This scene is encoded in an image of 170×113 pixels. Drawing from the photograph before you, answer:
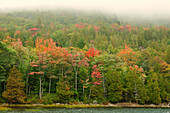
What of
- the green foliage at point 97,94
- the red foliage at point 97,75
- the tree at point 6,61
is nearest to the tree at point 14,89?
the tree at point 6,61

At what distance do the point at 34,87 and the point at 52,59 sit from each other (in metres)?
9.38

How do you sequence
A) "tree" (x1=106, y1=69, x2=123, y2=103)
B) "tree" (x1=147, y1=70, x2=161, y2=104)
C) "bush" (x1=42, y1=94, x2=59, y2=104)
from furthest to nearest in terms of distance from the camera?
"tree" (x1=147, y1=70, x2=161, y2=104), "tree" (x1=106, y1=69, x2=123, y2=103), "bush" (x1=42, y1=94, x2=59, y2=104)

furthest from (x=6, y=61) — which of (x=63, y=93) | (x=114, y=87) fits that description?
(x=114, y=87)

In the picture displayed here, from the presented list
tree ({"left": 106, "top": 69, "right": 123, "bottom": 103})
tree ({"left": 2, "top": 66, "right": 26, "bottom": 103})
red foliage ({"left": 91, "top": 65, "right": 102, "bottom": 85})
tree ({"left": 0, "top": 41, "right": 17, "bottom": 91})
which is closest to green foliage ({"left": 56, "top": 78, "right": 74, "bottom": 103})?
red foliage ({"left": 91, "top": 65, "right": 102, "bottom": 85})

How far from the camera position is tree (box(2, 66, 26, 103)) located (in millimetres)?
38500

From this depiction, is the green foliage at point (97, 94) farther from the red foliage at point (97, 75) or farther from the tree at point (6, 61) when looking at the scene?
the tree at point (6, 61)

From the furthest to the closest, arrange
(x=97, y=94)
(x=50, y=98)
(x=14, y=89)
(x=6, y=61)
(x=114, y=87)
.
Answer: (x=114, y=87) → (x=97, y=94) → (x=50, y=98) → (x=6, y=61) → (x=14, y=89)

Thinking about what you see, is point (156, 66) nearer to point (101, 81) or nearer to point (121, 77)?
point (121, 77)

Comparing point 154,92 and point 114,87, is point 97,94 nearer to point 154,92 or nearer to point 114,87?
point 114,87

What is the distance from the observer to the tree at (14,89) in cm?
3850

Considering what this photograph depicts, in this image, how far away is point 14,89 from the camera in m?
38.9

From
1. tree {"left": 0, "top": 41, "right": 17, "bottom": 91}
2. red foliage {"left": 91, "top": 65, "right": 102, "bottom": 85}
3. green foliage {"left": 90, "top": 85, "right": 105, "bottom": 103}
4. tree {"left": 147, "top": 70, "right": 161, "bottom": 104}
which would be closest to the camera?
tree {"left": 0, "top": 41, "right": 17, "bottom": 91}

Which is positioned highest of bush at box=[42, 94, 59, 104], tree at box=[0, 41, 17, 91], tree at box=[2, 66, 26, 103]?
tree at box=[0, 41, 17, 91]

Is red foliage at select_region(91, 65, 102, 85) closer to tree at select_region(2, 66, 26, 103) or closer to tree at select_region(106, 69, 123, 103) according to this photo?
tree at select_region(106, 69, 123, 103)
